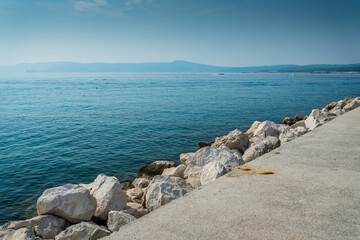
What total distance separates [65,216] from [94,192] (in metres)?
0.66

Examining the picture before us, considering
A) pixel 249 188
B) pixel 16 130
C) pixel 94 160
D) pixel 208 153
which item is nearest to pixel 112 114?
pixel 16 130

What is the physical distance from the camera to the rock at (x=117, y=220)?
11.8 ft

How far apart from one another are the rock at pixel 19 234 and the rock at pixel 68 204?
310mm

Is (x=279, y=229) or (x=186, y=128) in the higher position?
(x=279, y=229)

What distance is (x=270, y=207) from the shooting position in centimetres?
266

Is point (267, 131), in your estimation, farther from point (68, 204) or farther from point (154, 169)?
point (68, 204)

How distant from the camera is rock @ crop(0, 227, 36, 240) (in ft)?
11.3

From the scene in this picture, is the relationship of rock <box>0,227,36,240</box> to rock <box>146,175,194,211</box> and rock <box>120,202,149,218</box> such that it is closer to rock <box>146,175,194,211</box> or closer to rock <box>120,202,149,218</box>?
rock <box>120,202,149,218</box>

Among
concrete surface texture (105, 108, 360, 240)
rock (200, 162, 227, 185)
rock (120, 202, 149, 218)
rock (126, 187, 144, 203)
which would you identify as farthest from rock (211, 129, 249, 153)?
rock (120, 202, 149, 218)

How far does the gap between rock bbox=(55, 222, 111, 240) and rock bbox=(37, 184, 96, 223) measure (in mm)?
334

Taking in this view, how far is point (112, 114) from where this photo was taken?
2017 cm

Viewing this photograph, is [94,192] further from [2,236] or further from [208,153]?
[208,153]

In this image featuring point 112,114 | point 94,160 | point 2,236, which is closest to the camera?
point 2,236


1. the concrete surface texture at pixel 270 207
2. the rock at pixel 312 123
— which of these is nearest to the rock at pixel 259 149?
the concrete surface texture at pixel 270 207
